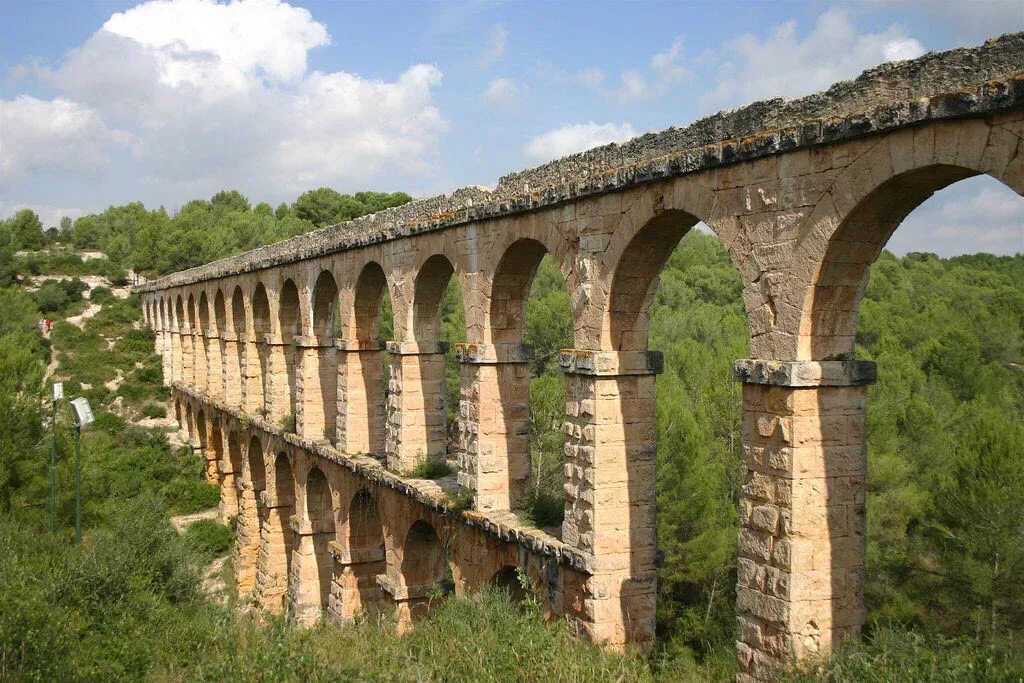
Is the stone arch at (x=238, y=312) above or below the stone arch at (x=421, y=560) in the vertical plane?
above

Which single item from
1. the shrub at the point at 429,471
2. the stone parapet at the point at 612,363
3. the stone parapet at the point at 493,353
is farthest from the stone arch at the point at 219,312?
the stone parapet at the point at 612,363

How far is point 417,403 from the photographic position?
12344 millimetres

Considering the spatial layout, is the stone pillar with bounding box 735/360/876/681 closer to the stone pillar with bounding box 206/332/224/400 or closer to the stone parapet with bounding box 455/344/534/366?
the stone parapet with bounding box 455/344/534/366

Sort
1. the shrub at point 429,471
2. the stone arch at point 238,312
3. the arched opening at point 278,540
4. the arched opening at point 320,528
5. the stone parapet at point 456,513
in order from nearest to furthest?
1. the stone parapet at point 456,513
2. the shrub at point 429,471
3. the arched opening at point 320,528
4. the arched opening at point 278,540
5. the stone arch at point 238,312

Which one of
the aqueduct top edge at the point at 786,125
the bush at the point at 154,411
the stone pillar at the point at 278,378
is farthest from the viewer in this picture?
the bush at the point at 154,411

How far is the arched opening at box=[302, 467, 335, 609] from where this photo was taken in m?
15.7

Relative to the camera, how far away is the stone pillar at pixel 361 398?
46.5 ft

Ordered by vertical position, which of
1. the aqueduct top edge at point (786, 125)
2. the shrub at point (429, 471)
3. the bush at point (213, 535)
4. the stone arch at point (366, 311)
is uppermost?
the aqueduct top edge at point (786, 125)

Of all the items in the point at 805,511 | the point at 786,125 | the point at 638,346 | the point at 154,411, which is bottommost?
the point at 154,411

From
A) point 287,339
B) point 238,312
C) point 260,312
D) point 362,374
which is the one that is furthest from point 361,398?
point 238,312

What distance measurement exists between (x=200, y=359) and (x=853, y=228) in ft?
81.1

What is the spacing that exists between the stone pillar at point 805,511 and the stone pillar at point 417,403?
667 centimetres

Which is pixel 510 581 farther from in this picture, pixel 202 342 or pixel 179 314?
pixel 179 314

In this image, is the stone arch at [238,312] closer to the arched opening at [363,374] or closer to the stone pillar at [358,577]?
the arched opening at [363,374]
